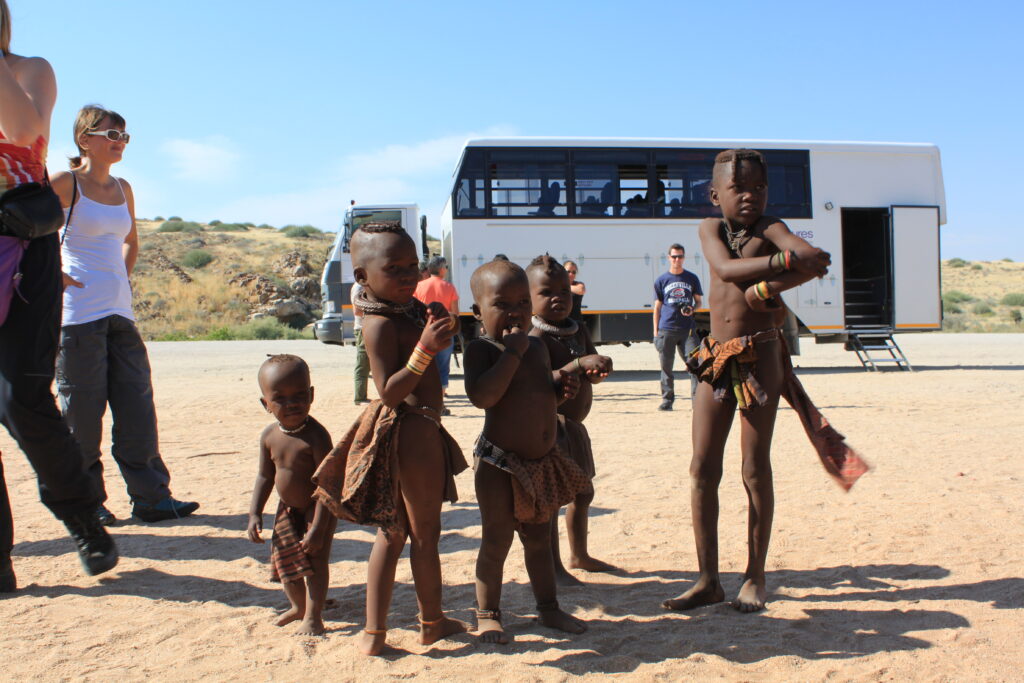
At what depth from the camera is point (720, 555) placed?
149 inches

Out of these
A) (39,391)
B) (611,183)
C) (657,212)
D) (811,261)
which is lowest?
(39,391)

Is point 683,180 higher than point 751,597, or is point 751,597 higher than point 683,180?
point 683,180

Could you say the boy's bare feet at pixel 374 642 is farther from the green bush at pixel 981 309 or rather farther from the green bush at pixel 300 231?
the green bush at pixel 300 231

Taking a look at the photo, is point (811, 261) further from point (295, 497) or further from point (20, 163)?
point (20, 163)

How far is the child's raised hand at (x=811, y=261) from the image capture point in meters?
2.72

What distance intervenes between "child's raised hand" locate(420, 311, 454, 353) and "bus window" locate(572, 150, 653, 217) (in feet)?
38.4

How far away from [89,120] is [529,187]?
10.2 metres

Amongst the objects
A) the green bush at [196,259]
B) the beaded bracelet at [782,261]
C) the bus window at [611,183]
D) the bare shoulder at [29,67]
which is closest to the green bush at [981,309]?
the bus window at [611,183]

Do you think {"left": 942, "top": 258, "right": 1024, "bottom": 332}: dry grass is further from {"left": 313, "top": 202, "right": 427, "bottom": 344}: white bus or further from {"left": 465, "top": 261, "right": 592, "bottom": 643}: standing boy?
{"left": 465, "top": 261, "right": 592, "bottom": 643}: standing boy

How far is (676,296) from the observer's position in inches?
374

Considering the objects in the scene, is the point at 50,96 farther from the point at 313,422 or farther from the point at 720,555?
the point at 720,555

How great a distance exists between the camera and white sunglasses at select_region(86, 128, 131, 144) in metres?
4.13

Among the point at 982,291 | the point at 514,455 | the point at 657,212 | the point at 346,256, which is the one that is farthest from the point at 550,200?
the point at 982,291

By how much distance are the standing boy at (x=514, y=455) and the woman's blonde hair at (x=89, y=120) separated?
2.49 meters
